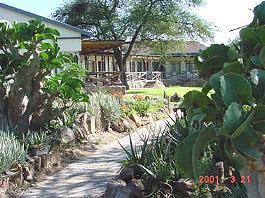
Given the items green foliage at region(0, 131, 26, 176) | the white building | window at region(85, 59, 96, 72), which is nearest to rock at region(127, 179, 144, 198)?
green foliage at region(0, 131, 26, 176)

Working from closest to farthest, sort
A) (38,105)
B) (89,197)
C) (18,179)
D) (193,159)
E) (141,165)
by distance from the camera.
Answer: (193,159), (141,165), (89,197), (18,179), (38,105)

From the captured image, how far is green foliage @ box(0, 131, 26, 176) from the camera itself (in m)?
6.93

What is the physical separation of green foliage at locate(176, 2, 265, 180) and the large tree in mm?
34239

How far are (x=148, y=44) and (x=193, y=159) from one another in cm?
3898

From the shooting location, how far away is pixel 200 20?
39.6 metres

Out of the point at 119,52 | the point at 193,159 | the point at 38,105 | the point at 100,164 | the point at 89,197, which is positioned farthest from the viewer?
the point at 119,52

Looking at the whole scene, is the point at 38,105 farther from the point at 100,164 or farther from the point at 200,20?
the point at 200,20

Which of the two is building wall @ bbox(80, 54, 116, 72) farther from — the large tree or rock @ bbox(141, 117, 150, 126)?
rock @ bbox(141, 117, 150, 126)

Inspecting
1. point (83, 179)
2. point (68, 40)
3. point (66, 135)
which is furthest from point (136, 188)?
point (68, 40)

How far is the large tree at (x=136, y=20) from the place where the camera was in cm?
3747

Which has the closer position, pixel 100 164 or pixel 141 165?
pixel 141 165

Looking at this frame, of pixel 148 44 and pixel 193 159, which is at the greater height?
pixel 148 44

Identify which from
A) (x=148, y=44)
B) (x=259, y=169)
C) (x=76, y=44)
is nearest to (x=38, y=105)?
(x=259, y=169)

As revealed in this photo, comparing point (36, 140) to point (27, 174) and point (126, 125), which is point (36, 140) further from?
point (126, 125)
